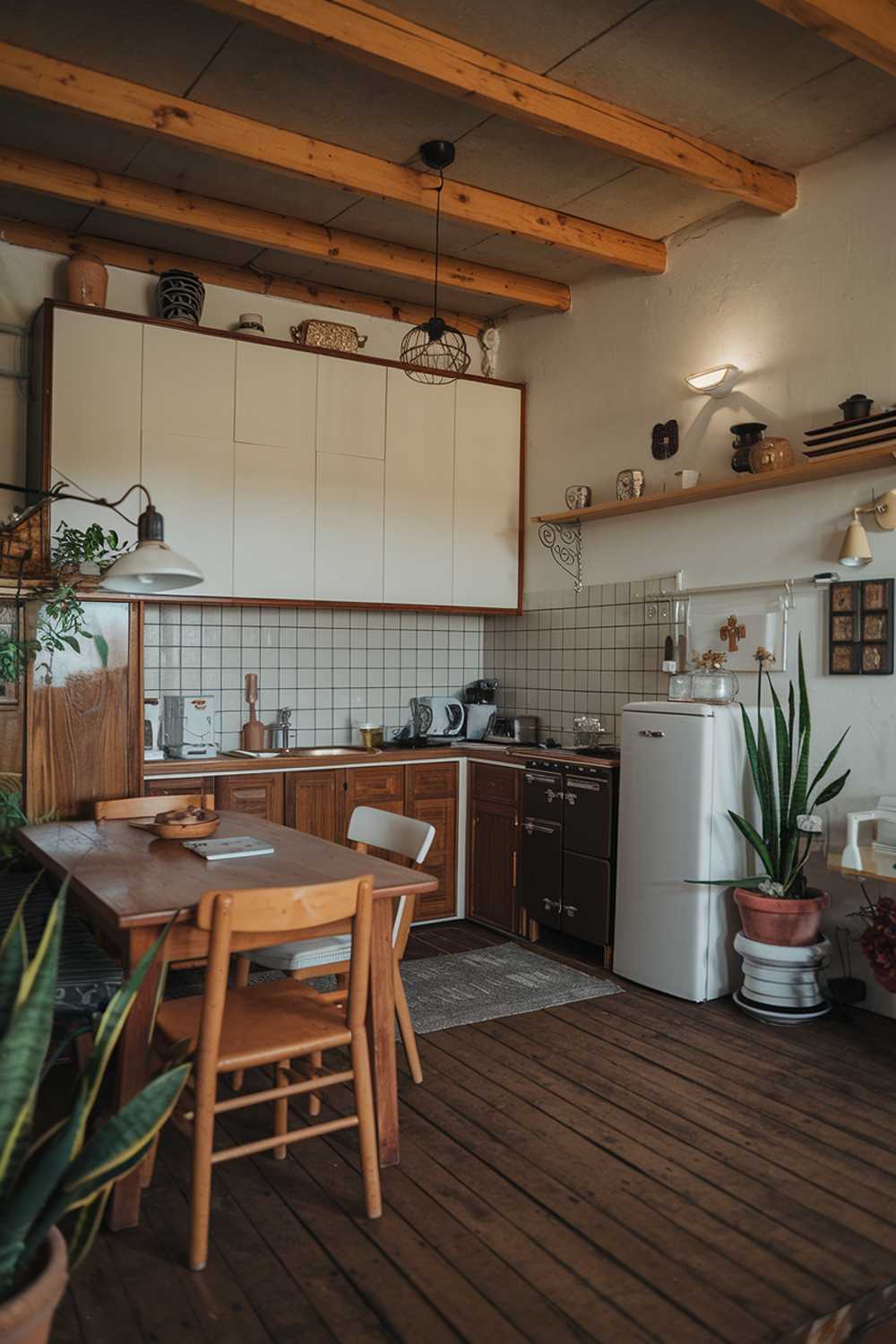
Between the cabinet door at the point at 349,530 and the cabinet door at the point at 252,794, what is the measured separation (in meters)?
0.97

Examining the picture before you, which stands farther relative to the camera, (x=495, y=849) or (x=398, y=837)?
(x=495, y=849)

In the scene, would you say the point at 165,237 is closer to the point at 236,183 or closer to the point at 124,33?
the point at 236,183

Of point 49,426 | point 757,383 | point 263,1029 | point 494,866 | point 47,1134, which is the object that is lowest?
point 494,866

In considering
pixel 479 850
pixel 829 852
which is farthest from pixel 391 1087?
pixel 479 850

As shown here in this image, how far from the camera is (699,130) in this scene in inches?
150

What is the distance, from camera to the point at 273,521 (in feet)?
16.0

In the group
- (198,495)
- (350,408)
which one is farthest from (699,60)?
(198,495)

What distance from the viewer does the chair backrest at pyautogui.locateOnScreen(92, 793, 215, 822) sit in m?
3.62

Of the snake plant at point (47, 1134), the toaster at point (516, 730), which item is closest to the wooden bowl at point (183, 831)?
the snake plant at point (47, 1134)

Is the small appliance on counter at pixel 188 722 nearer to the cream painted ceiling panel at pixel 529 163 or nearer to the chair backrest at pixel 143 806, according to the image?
the chair backrest at pixel 143 806

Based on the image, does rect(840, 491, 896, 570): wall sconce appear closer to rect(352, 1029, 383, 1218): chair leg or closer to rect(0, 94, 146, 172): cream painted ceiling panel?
rect(352, 1029, 383, 1218): chair leg

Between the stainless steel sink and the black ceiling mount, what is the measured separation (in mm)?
2618

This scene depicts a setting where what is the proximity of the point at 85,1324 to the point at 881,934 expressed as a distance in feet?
8.47

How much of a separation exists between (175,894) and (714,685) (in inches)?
104
